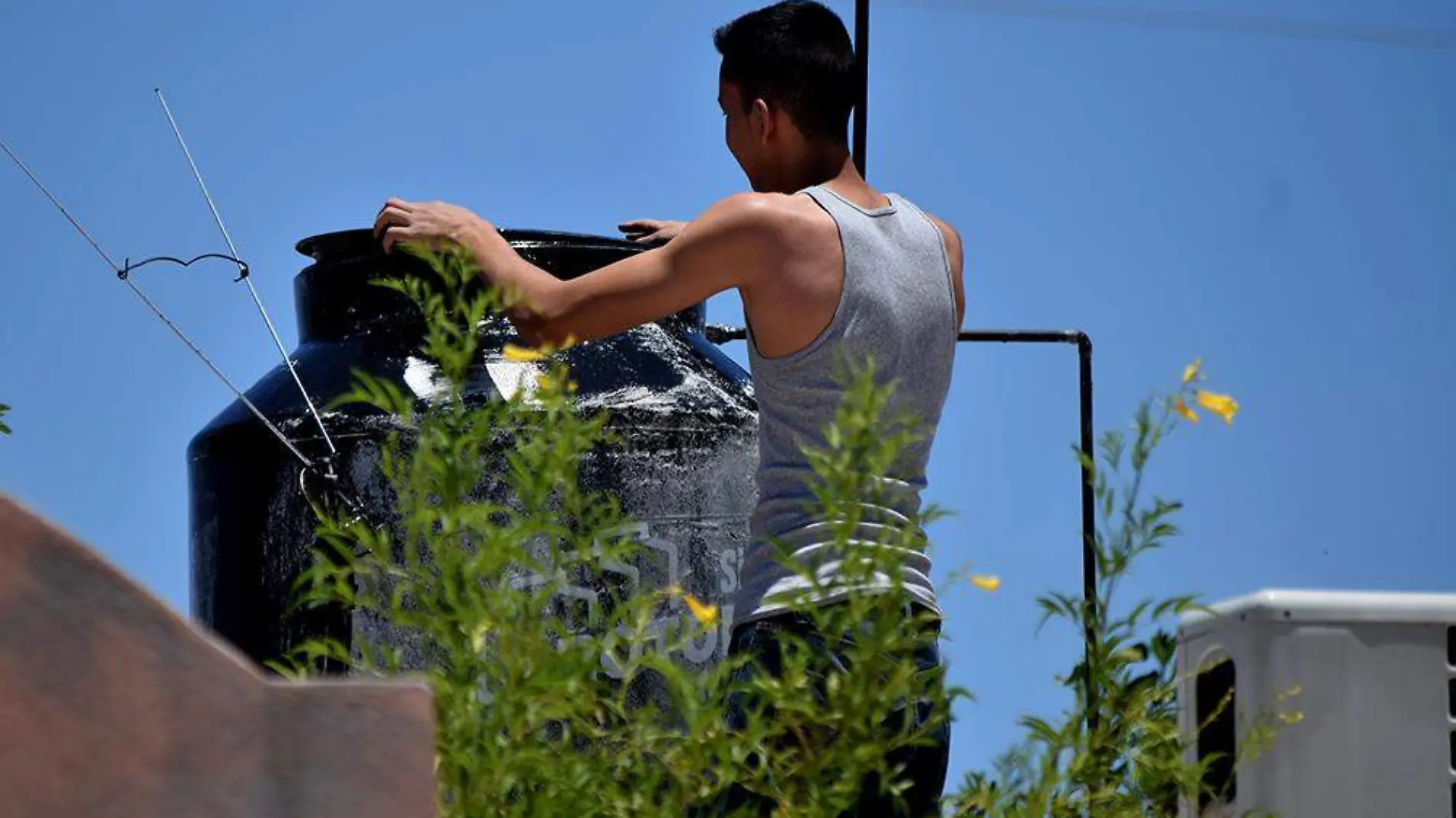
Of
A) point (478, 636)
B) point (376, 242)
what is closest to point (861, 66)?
point (376, 242)

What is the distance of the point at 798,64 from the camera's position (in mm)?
3154

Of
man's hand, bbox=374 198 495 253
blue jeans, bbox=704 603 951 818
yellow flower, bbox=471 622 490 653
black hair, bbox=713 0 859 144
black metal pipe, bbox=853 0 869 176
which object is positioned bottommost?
blue jeans, bbox=704 603 951 818

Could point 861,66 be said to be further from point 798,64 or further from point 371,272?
point 798,64

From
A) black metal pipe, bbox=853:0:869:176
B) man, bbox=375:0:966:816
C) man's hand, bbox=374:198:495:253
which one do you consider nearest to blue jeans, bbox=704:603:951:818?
man, bbox=375:0:966:816

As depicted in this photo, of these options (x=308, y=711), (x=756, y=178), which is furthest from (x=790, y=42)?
(x=308, y=711)

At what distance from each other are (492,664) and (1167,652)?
0.74 meters

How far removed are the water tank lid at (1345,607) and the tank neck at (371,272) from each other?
225cm

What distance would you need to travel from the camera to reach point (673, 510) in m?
4.56

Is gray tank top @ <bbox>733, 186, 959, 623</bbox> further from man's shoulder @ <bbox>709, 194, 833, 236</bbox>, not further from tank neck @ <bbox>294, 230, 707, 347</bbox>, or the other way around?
tank neck @ <bbox>294, 230, 707, 347</bbox>

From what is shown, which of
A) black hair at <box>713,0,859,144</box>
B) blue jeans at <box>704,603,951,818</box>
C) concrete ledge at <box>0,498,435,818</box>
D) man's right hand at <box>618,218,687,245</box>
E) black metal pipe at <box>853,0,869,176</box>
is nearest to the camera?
concrete ledge at <box>0,498,435,818</box>

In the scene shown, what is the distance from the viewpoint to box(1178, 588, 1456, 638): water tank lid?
2.84 meters

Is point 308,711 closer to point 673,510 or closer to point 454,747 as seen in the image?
point 454,747

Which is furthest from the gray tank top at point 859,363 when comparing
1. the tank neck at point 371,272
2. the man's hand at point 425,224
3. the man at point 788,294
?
the tank neck at point 371,272

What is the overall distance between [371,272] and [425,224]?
6.09 ft
